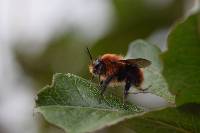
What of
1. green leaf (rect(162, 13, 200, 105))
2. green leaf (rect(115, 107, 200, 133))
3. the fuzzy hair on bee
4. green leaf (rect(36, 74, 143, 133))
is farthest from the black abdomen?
green leaf (rect(162, 13, 200, 105))

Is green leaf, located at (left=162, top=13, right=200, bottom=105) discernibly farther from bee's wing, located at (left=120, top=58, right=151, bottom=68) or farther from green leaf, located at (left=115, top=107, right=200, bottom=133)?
bee's wing, located at (left=120, top=58, right=151, bottom=68)

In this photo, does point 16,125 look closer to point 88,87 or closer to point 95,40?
point 95,40

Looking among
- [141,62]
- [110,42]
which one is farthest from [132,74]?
[110,42]

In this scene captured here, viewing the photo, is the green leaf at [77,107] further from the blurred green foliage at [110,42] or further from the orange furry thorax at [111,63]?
the blurred green foliage at [110,42]

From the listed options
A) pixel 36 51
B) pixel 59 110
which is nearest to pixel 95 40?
pixel 36 51

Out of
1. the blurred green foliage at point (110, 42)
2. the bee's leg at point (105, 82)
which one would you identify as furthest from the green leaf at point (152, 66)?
the blurred green foliage at point (110, 42)

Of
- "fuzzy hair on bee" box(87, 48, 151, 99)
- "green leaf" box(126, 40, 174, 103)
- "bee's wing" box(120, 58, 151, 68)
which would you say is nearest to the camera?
"green leaf" box(126, 40, 174, 103)
